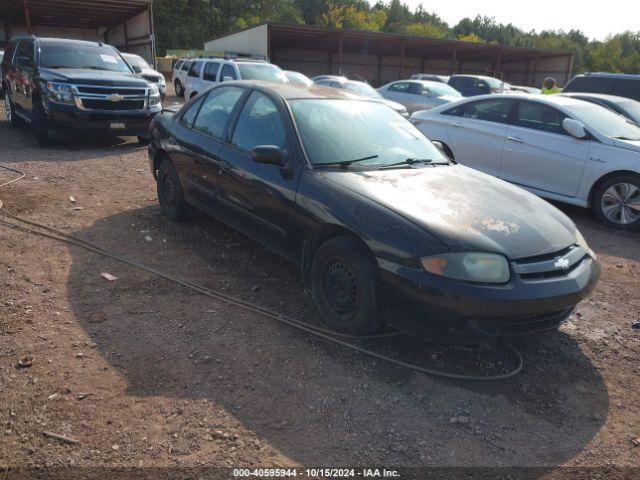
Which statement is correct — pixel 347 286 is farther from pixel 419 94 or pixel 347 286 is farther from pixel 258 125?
pixel 419 94

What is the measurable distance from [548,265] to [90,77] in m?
8.65

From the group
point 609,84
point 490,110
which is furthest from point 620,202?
point 609,84

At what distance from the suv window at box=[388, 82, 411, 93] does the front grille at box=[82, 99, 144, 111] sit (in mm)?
9277

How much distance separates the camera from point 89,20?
2842cm

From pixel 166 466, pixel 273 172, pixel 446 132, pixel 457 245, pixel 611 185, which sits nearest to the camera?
pixel 166 466

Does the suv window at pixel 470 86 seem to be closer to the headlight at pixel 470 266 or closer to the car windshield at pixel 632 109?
the car windshield at pixel 632 109

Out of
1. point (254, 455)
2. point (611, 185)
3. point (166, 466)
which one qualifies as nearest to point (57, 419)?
point (166, 466)

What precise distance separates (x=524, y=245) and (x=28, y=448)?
9.65 ft

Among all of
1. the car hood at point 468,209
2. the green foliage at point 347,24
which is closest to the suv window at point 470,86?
the car hood at point 468,209

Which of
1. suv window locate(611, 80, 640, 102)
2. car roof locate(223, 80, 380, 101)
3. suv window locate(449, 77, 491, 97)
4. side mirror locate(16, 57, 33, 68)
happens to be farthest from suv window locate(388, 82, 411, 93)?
car roof locate(223, 80, 380, 101)

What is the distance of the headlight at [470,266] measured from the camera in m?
2.95

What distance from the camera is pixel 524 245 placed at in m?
3.15

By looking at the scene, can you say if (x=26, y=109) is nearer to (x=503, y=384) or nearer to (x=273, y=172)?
(x=273, y=172)

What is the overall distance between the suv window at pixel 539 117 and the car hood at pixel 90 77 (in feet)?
22.3
